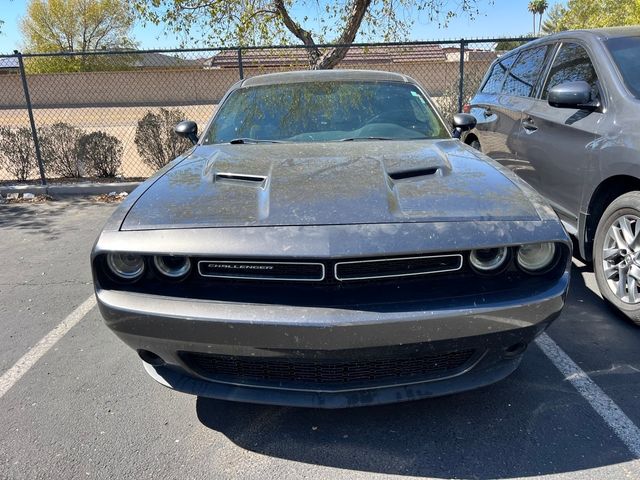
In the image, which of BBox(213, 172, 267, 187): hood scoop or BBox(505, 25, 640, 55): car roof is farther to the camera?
BBox(505, 25, 640, 55): car roof

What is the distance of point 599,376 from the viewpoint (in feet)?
9.39

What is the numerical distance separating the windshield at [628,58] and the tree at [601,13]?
14637mm

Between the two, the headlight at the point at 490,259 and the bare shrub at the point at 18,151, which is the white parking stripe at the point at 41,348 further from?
the bare shrub at the point at 18,151

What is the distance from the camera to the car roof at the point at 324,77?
4059mm

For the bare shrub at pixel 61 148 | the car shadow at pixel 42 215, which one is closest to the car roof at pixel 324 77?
the car shadow at pixel 42 215

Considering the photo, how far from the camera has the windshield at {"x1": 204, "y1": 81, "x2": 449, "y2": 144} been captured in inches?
139

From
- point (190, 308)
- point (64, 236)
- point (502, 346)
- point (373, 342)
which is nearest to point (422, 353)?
point (373, 342)

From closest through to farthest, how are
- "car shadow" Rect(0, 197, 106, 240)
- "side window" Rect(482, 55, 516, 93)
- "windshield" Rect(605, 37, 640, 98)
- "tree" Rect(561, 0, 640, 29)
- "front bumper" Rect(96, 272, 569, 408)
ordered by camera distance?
"front bumper" Rect(96, 272, 569, 408) → "windshield" Rect(605, 37, 640, 98) → "side window" Rect(482, 55, 516, 93) → "car shadow" Rect(0, 197, 106, 240) → "tree" Rect(561, 0, 640, 29)

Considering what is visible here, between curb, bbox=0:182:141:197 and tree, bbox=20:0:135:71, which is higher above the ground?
tree, bbox=20:0:135:71

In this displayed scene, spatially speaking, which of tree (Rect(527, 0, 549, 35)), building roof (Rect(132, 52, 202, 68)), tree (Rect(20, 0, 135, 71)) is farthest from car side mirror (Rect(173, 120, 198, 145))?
tree (Rect(527, 0, 549, 35))

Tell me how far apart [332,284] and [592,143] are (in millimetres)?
2427

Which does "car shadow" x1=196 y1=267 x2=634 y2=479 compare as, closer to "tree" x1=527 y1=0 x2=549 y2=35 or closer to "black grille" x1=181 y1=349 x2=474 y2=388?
"black grille" x1=181 y1=349 x2=474 y2=388

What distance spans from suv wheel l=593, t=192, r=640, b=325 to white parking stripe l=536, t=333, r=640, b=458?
1.89 ft

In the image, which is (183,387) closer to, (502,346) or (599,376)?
(502,346)
